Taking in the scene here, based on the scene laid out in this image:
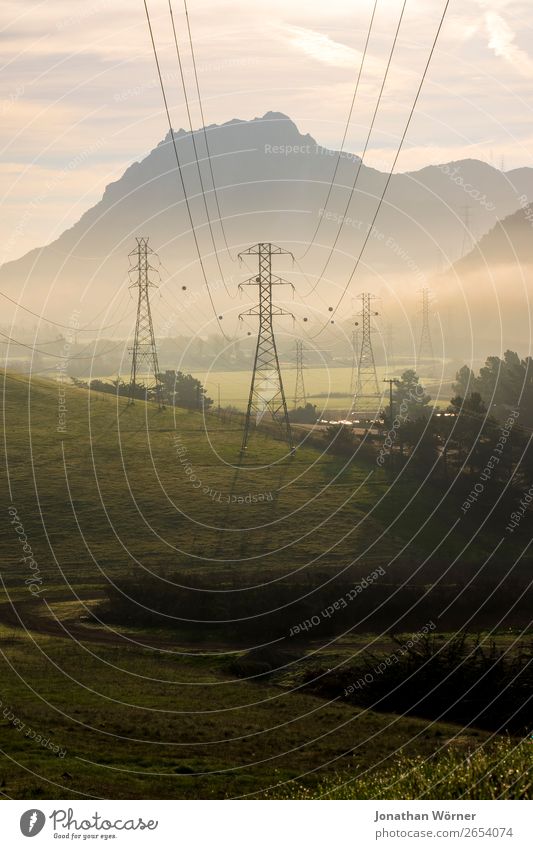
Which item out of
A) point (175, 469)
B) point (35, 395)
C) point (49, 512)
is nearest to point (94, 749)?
point (49, 512)

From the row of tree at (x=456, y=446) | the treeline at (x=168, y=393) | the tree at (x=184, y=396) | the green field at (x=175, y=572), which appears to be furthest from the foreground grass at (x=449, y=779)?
the tree at (x=184, y=396)

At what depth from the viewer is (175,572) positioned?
299 ft

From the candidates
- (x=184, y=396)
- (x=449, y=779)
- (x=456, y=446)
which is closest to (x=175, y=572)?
(x=456, y=446)

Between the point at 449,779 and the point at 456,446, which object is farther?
the point at 456,446

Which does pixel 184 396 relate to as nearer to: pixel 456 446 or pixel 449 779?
pixel 456 446

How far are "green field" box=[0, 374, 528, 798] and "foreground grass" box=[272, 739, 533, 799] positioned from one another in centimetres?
191

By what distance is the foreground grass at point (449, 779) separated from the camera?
3644 centimetres

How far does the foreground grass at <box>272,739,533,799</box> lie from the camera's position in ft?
120

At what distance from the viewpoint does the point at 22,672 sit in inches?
2338

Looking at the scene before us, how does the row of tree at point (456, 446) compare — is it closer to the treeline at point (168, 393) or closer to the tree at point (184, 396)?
the treeline at point (168, 393)

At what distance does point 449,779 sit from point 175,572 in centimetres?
5531

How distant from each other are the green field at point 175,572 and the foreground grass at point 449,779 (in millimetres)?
1907
